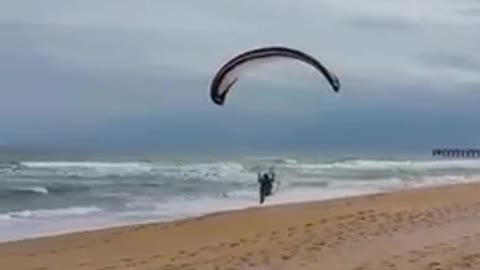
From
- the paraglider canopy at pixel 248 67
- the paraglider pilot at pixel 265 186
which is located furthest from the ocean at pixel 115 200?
the paraglider canopy at pixel 248 67

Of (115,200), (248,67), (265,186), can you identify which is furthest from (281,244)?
(115,200)

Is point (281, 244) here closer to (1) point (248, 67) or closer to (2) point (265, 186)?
(1) point (248, 67)

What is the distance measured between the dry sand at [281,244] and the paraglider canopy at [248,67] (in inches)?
74.3

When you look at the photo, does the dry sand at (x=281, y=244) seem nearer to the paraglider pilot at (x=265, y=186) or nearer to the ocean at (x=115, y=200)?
the ocean at (x=115, y=200)

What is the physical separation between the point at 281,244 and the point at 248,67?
2.22 metres

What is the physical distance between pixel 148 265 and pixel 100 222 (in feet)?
26.7

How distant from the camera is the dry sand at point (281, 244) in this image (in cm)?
932

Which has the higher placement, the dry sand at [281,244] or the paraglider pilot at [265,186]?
the paraglider pilot at [265,186]

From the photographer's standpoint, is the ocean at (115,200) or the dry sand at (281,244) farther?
the ocean at (115,200)

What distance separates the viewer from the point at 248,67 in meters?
10.8

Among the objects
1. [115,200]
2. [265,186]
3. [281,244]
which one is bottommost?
[281,244]

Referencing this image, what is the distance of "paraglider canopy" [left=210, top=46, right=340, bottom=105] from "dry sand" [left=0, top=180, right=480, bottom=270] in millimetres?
1887

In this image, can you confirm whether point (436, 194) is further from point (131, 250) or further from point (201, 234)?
point (131, 250)

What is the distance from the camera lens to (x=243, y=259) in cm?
973
